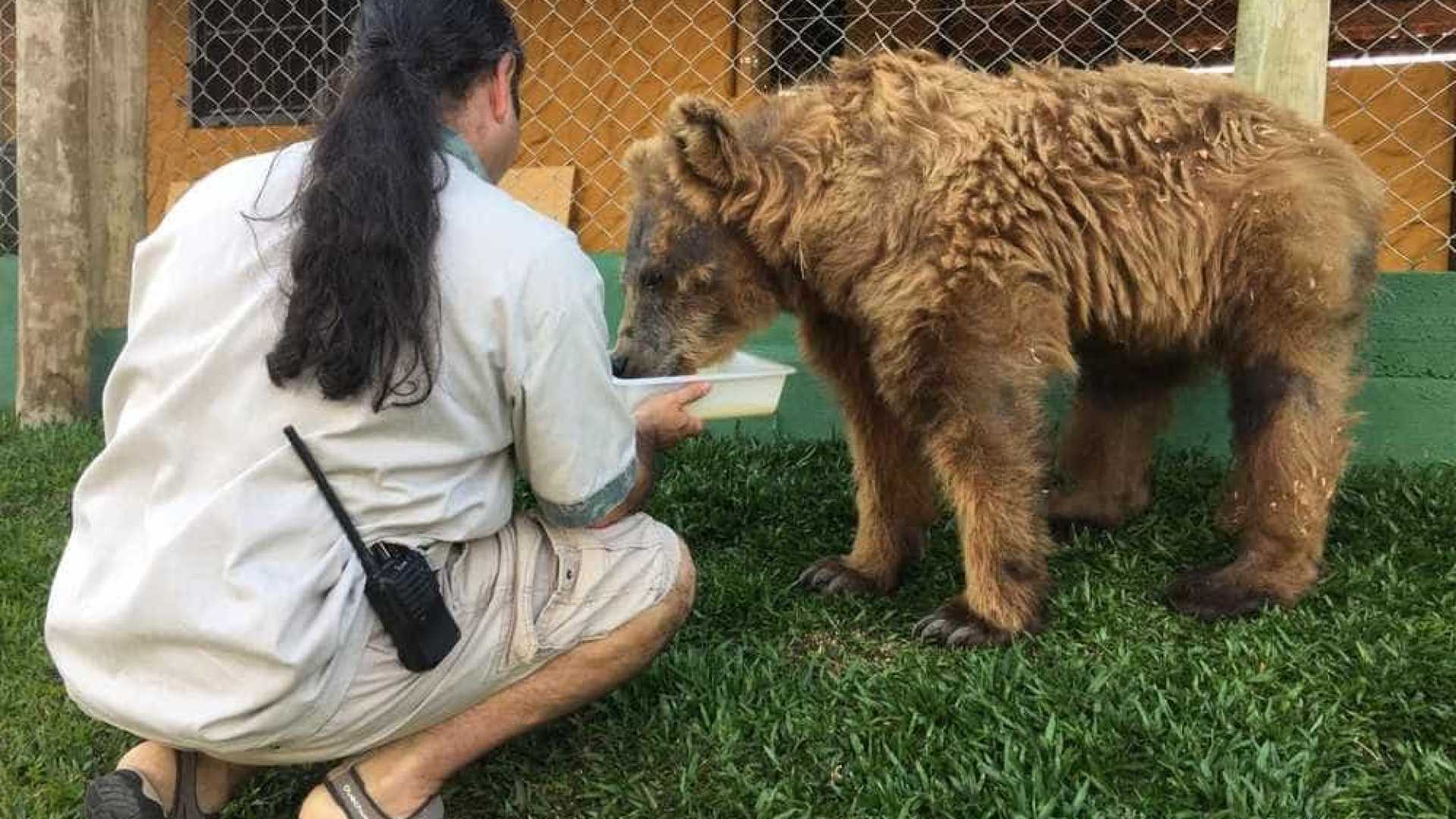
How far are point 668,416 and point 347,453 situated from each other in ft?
2.98

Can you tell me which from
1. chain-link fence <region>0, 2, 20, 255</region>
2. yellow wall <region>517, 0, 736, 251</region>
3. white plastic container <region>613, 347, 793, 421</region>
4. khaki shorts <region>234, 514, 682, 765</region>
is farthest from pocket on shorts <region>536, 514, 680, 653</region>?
chain-link fence <region>0, 2, 20, 255</region>

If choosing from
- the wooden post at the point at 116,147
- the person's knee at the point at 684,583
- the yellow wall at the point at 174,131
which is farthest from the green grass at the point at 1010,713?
the yellow wall at the point at 174,131

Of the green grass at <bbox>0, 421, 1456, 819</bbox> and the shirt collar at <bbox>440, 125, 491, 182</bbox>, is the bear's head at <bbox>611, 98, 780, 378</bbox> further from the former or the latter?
the shirt collar at <bbox>440, 125, 491, 182</bbox>

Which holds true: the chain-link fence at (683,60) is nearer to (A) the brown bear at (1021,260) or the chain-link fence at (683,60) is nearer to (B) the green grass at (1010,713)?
(A) the brown bear at (1021,260)

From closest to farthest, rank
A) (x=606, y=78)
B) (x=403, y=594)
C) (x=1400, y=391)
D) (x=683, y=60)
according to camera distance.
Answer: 1. (x=403, y=594)
2. (x=1400, y=391)
3. (x=683, y=60)
4. (x=606, y=78)

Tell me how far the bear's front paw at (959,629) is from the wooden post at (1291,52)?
2.19 metres

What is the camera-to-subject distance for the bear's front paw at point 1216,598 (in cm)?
350

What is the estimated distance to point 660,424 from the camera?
314 cm

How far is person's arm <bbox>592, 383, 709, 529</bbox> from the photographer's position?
3.14 m

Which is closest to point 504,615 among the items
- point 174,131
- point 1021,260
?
point 1021,260

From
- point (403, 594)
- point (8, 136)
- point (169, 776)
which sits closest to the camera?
point (403, 594)

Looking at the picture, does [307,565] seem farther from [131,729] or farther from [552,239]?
[552,239]

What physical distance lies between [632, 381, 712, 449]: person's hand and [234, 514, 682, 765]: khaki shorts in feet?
0.86

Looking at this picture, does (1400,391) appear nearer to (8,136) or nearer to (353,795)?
(353,795)
